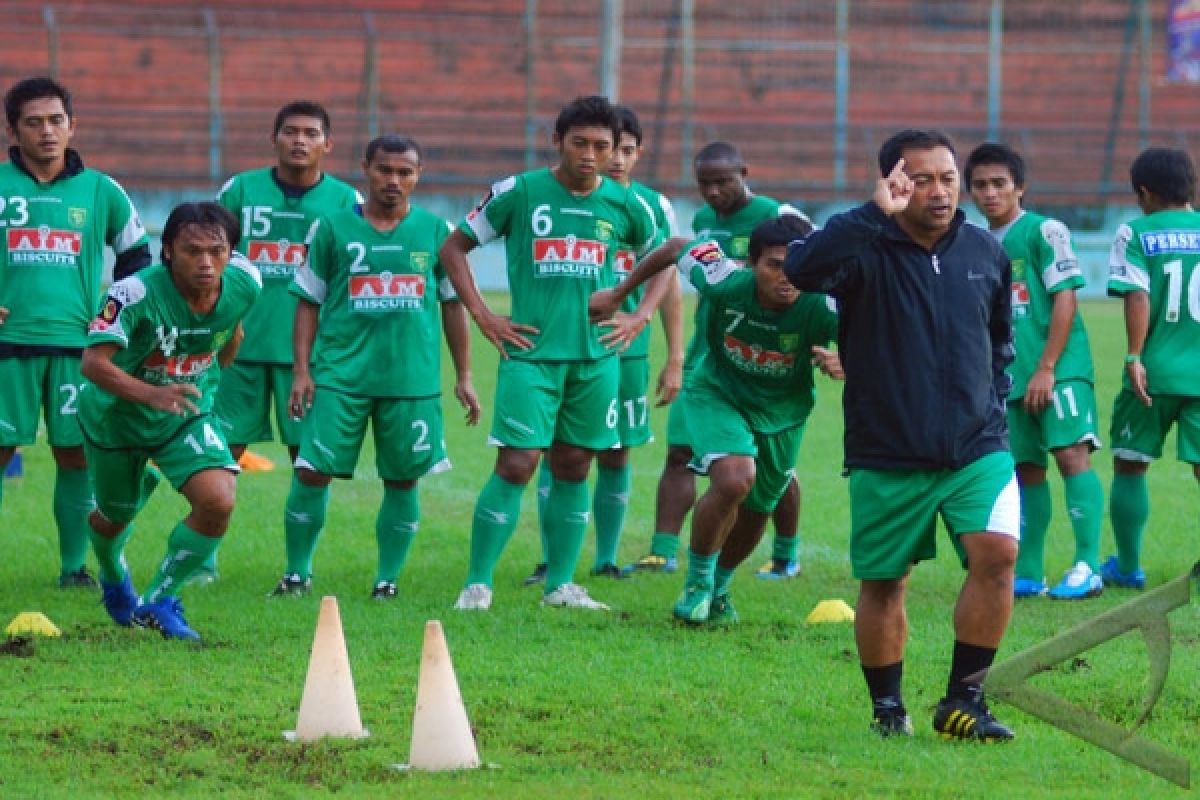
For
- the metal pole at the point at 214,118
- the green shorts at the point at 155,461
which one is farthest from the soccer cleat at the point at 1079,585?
the metal pole at the point at 214,118

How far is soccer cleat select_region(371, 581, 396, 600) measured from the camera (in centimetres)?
940

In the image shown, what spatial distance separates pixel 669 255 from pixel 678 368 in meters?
1.11

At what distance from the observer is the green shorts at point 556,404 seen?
905 cm

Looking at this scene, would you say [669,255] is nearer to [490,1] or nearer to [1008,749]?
[1008,749]

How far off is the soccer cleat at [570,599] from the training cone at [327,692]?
2829 mm

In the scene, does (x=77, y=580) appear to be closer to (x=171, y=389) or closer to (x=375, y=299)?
(x=375, y=299)

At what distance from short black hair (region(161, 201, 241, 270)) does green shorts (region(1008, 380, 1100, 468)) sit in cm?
397

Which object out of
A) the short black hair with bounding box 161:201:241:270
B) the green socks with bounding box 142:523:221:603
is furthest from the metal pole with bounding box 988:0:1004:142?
the green socks with bounding box 142:523:221:603

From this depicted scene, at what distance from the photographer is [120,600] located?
8.54m

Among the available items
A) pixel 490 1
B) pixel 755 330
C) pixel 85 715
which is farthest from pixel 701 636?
pixel 490 1

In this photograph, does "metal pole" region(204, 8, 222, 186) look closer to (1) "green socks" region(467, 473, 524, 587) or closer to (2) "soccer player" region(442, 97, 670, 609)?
(2) "soccer player" region(442, 97, 670, 609)

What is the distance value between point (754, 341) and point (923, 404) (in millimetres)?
1989

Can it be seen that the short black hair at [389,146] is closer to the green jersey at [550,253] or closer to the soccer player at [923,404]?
the green jersey at [550,253]

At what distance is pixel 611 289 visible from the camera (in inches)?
351
